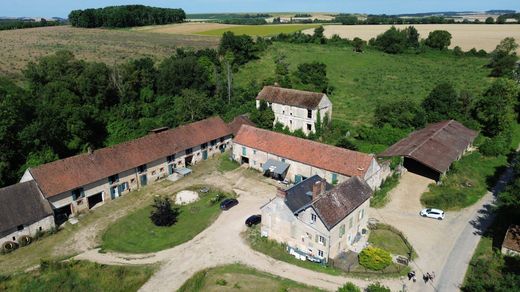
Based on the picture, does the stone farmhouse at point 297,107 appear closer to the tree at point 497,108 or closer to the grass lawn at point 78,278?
the tree at point 497,108

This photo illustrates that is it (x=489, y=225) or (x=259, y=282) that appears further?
(x=489, y=225)

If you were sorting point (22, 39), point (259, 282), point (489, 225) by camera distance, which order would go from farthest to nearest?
point (22, 39) < point (489, 225) < point (259, 282)

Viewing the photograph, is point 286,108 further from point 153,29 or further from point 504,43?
point 153,29

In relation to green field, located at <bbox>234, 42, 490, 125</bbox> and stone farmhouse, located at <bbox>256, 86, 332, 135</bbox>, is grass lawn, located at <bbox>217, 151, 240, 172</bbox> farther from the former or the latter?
green field, located at <bbox>234, 42, 490, 125</bbox>

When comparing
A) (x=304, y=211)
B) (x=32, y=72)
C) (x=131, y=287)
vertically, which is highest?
(x=32, y=72)

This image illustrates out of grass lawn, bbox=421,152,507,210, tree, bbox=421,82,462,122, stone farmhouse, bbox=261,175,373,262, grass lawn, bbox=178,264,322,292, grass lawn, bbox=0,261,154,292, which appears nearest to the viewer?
grass lawn, bbox=178,264,322,292

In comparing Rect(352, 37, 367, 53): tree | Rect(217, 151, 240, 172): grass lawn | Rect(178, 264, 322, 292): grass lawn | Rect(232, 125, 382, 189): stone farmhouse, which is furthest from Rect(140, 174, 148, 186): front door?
Rect(352, 37, 367, 53): tree

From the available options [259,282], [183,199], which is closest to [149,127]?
[183,199]
